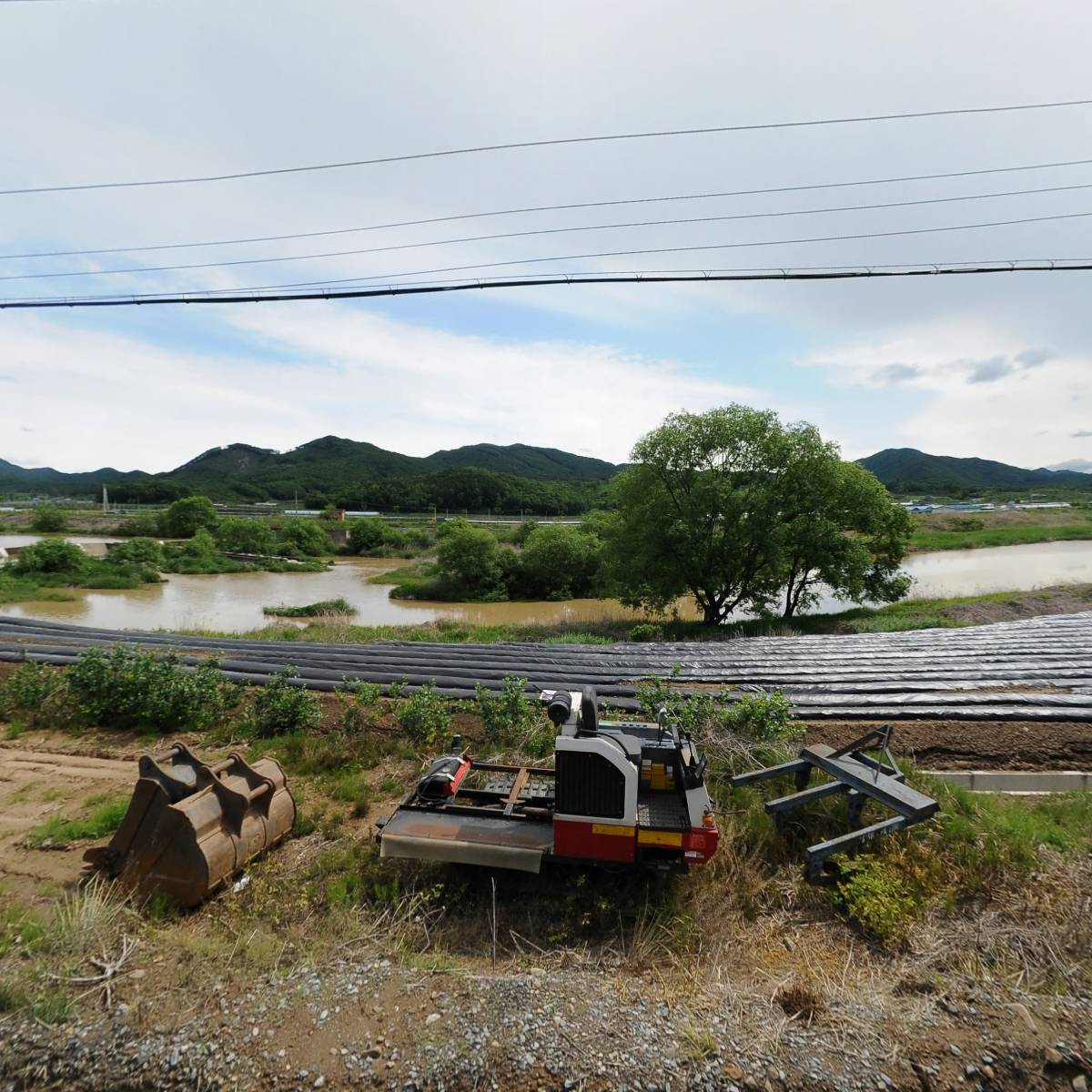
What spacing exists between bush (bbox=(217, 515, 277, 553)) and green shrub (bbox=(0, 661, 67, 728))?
46556 millimetres

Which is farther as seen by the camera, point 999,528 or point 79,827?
point 999,528

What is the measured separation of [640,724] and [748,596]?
17001 millimetres

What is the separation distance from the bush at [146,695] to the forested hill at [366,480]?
62.5m

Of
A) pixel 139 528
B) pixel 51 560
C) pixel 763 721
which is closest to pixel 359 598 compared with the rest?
pixel 51 560

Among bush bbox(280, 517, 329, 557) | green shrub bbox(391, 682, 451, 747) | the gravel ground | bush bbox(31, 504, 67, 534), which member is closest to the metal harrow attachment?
the gravel ground

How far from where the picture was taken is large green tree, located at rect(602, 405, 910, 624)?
1930 cm

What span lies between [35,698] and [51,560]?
122 feet

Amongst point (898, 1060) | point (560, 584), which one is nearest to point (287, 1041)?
point (898, 1060)

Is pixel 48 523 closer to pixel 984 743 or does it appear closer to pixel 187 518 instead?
pixel 187 518

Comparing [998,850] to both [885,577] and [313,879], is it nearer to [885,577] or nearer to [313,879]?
[313,879]

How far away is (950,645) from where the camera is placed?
11.9m

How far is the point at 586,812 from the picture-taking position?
4039mm

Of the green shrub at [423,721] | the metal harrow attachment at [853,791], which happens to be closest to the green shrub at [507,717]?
the green shrub at [423,721]

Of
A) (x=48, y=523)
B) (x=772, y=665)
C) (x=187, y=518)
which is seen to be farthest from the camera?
(x=48, y=523)
